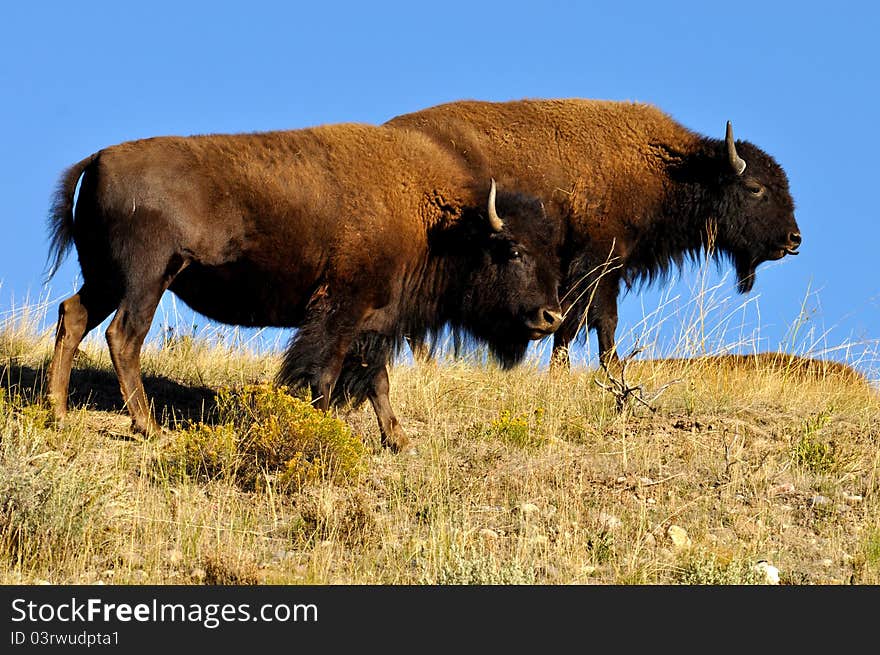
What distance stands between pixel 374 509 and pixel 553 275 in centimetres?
280

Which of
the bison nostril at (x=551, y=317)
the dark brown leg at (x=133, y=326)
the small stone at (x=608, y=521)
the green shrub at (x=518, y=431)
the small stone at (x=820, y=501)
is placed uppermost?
the bison nostril at (x=551, y=317)

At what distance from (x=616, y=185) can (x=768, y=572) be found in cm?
557

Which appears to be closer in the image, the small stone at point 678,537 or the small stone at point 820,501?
the small stone at point 678,537

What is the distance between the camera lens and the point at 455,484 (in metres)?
→ 7.16

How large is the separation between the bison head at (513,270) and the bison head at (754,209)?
10.8ft

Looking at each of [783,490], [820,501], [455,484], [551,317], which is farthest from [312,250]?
[820,501]

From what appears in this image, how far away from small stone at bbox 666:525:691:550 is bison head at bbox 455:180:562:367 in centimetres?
253

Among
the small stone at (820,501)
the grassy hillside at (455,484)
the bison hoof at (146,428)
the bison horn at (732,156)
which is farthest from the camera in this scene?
the bison horn at (732,156)

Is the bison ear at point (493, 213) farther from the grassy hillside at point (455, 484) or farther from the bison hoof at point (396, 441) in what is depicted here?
the bison hoof at point (396, 441)

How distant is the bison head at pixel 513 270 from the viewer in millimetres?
8852

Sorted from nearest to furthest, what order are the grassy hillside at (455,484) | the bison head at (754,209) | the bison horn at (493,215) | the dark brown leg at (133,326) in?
the grassy hillside at (455,484), the dark brown leg at (133,326), the bison horn at (493,215), the bison head at (754,209)

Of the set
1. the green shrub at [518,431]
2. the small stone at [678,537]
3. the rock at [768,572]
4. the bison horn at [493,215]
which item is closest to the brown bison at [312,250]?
the bison horn at [493,215]

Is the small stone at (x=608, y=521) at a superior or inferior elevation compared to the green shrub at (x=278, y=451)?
inferior

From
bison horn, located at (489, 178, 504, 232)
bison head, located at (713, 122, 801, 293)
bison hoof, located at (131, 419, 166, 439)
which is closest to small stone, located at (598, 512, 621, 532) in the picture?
bison horn, located at (489, 178, 504, 232)
